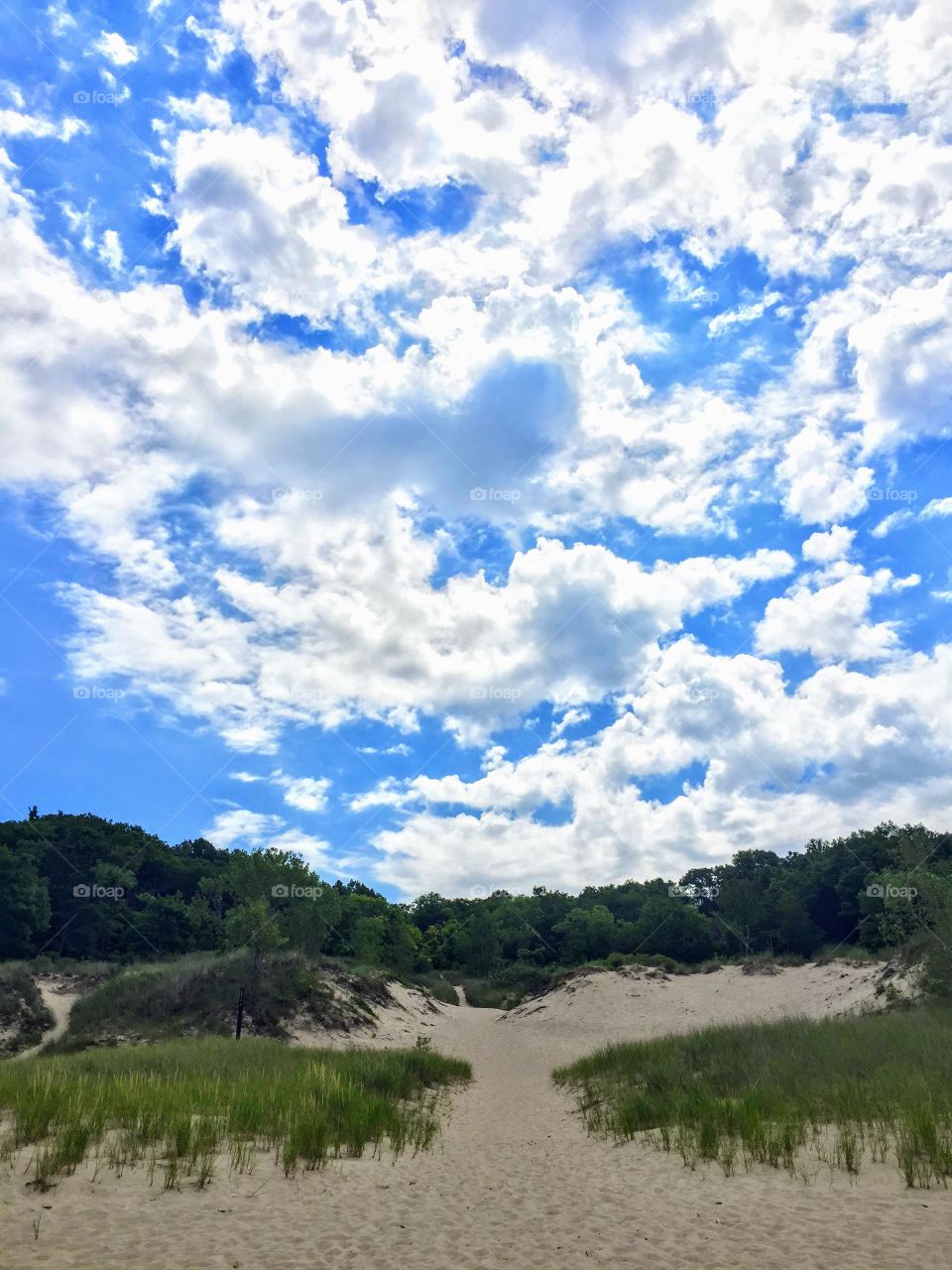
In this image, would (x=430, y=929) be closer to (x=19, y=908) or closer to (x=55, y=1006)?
(x=19, y=908)

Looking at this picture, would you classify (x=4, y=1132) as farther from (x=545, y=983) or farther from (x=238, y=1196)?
(x=545, y=983)

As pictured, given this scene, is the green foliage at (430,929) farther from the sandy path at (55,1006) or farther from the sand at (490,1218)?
the sand at (490,1218)

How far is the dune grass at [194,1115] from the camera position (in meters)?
10.8

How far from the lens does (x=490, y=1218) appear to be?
10.1 metres

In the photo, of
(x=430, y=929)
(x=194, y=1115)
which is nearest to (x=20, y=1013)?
(x=194, y=1115)

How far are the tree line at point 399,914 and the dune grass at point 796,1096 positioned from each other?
29.6m

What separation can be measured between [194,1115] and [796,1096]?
35.6 ft

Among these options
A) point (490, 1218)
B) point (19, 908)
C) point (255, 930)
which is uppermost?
point (19, 908)

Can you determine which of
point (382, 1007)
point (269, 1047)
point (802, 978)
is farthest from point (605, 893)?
point (269, 1047)
